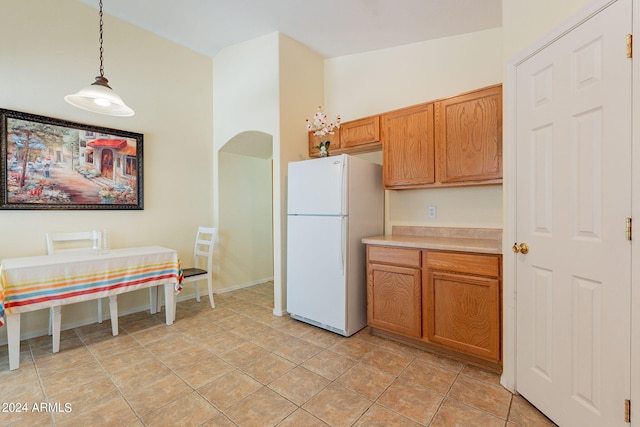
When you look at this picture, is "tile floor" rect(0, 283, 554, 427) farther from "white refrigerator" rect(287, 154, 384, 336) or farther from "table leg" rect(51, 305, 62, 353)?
"white refrigerator" rect(287, 154, 384, 336)

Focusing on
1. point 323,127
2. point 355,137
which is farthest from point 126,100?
point 355,137

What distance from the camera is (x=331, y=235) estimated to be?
2715mm

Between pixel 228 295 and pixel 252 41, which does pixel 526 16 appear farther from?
pixel 228 295

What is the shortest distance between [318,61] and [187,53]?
1.76 meters

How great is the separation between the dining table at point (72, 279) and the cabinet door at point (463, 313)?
98.0 inches

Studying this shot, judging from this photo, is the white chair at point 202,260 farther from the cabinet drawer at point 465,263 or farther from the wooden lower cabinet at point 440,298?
the cabinet drawer at point 465,263

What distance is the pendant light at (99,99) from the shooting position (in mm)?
2072

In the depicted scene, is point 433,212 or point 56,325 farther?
point 433,212

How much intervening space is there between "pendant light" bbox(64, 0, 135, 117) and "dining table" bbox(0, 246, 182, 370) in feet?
4.18

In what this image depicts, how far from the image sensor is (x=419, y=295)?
2.37m

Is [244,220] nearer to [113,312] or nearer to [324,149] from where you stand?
A: [324,149]

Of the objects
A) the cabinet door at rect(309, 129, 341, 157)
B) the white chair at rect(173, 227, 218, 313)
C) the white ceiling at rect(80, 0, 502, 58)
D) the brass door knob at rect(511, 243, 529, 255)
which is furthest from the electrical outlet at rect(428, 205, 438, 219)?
the white chair at rect(173, 227, 218, 313)

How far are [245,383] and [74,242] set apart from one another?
7.77 feet

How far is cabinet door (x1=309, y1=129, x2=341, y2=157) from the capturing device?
3285 mm
